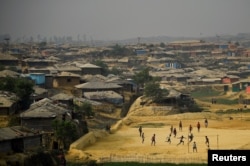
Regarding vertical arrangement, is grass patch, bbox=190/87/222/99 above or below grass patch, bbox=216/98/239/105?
below

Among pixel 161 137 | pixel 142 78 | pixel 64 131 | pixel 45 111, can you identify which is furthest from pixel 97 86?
pixel 64 131

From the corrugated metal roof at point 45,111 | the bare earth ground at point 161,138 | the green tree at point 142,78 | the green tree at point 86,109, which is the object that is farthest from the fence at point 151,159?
the green tree at point 142,78

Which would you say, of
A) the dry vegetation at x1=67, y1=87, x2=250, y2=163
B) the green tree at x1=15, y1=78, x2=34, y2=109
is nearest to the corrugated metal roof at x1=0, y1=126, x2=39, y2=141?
the dry vegetation at x1=67, y1=87, x2=250, y2=163

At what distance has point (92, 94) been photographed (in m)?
52.9

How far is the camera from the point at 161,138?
37375 millimetres

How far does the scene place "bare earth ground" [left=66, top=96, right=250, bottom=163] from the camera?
29594 millimetres

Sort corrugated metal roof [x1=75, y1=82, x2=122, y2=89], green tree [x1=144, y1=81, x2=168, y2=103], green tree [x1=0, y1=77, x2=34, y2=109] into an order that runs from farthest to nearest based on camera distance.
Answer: corrugated metal roof [x1=75, y1=82, x2=122, y2=89], green tree [x1=144, y1=81, x2=168, y2=103], green tree [x1=0, y1=77, x2=34, y2=109]

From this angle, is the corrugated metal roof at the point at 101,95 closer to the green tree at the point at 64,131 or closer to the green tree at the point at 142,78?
the green tree at the point at 142,78

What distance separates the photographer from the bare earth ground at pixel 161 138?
29.6 meters

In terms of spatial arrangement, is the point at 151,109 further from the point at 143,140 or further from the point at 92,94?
the point at 143,140

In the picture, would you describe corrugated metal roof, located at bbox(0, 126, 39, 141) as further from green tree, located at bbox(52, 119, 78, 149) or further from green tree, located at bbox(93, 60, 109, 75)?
green tree, located at bbox(93, 60, 109, 75)

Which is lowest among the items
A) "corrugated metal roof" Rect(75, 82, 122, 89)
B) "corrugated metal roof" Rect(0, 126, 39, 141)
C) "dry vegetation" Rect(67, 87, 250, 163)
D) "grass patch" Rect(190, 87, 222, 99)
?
"grass patch" Rect(190, 87, 222, 99)

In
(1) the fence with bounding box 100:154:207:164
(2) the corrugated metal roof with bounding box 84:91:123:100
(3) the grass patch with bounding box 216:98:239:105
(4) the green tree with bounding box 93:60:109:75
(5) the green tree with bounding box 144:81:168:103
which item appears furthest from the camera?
(4) the green tree with bounding box 93:60:109:75

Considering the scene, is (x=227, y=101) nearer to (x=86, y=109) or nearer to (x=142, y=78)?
(x=142, y=78)
